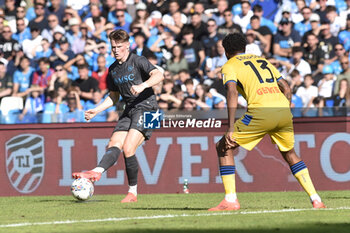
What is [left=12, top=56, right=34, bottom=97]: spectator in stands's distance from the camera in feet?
53.5

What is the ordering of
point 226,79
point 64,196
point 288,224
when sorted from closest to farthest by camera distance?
point 288,224
point 226,79
point 64,196

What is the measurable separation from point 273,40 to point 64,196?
649cm

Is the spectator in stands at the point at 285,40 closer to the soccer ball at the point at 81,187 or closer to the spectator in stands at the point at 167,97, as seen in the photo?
the spectator in stands at the point at 167,97

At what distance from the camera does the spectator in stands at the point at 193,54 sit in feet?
53.8

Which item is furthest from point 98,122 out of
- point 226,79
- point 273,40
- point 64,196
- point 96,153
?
point 226,79

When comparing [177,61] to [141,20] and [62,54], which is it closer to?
[141,20]

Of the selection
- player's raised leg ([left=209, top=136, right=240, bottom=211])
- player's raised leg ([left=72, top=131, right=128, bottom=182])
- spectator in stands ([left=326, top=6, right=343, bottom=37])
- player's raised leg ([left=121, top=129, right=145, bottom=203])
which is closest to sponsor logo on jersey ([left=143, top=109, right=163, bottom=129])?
player's raised leg ([left=121, top=129, right=145, bottom=203])

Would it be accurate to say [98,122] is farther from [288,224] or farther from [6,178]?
[288,224]

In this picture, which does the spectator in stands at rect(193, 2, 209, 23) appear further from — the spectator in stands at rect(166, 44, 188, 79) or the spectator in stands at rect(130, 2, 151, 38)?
Result: the spectator in stands at rect(166, 44, 188, 79)

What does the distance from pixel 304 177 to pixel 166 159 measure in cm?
576

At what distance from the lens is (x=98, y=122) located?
45.5ft

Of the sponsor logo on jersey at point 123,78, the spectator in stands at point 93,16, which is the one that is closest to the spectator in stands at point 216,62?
the spectator in stands at point 93,16

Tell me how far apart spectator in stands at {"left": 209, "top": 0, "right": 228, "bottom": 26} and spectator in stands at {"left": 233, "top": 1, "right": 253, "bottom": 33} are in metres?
0.36

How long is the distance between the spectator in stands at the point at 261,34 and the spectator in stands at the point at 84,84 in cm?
388
